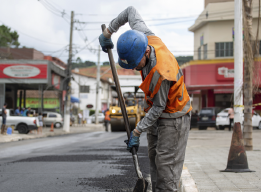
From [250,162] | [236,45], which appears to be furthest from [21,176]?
[236,45]

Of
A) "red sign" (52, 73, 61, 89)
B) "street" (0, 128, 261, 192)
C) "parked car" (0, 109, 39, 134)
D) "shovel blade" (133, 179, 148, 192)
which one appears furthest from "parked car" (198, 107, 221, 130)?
"shovel blade" (133, 179, 148, 192)

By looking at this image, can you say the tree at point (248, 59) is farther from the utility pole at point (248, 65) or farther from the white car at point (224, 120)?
the white car at point (224, 120)

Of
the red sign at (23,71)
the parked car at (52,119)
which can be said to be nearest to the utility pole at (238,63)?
the red sign at (23,71)

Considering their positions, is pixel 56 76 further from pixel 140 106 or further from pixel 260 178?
pixel 260 178

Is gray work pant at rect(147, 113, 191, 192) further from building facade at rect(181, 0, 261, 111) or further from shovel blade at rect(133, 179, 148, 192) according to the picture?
building facade at rect(181, 0, 261, 111)

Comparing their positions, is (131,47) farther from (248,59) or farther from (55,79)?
(55,79)

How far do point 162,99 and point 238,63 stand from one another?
18.6 ft

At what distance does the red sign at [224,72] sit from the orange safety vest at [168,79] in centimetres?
2795

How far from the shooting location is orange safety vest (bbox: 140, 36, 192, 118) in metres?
2.94

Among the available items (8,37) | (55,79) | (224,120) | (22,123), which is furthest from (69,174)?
(8,37)

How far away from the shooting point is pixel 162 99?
298cm

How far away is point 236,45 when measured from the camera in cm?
838

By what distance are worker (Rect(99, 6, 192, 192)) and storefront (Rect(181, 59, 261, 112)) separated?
87.4ft

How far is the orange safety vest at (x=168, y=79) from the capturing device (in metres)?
2.94
